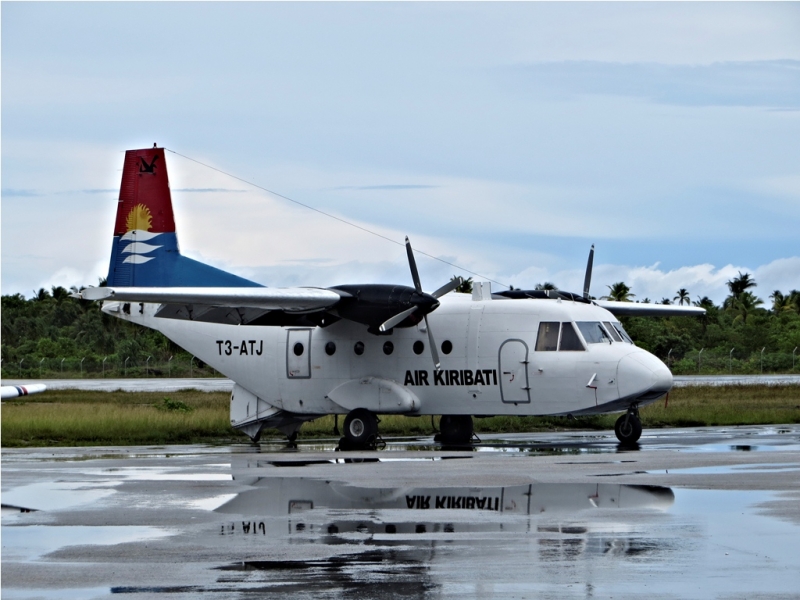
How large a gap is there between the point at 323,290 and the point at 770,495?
12868 millimetres

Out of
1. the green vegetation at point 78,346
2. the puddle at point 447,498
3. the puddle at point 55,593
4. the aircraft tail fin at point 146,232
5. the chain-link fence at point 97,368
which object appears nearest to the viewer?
the puddle at point 55,593

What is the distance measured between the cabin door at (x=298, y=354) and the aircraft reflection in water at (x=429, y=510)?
10783 mm

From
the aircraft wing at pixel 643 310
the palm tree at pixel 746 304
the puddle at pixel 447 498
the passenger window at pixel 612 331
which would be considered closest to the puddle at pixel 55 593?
the puddle at pixel 447 498

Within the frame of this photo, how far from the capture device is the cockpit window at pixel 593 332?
23.0 metres

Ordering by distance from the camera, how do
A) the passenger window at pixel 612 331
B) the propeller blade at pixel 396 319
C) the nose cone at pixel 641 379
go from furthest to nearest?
the propeller blade at pixel 396 319, the passenger window at pixel 612 331, the nose cone at pixel 641 379

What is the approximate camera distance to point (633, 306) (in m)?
28.3

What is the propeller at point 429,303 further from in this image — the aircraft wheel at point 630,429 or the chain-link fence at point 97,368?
the chain-link fence at point 97,368

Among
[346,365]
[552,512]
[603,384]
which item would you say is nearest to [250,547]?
[552,512]

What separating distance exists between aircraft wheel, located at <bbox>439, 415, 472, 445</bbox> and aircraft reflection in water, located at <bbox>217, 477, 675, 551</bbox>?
33.8ft

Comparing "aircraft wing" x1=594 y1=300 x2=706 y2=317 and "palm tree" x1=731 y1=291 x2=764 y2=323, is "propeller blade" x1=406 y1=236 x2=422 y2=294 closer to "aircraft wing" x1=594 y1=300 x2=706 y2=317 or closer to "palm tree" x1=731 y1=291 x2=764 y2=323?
"aircraft wing" x1=594 y1=300 x2=706 y2=317

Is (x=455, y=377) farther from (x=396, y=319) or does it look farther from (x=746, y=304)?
(x=746, y=304)

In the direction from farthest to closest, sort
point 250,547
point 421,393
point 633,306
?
point 633,306 < point 421,393 < point 250,547

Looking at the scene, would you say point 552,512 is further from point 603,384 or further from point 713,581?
point 603,384

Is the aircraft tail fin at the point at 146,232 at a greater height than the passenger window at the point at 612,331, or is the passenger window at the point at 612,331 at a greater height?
the aircraft tail fin at the point at 146,232
